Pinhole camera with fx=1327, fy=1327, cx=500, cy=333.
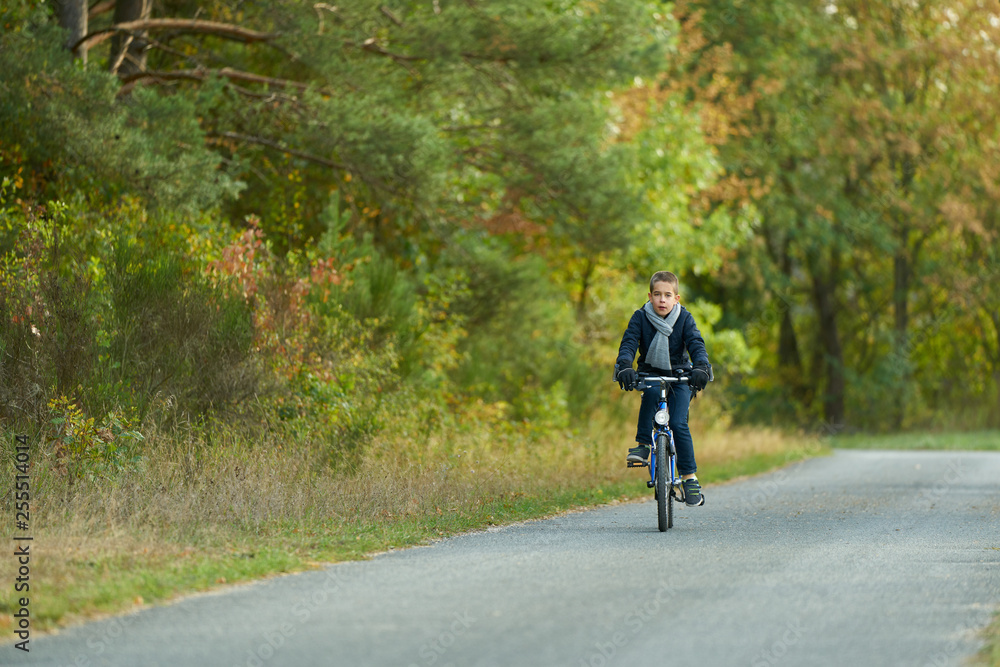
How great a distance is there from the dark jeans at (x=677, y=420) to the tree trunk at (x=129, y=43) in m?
12.6

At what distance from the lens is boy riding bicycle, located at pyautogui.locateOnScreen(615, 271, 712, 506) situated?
11.5 m

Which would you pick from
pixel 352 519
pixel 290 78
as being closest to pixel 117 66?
pixel 290 78

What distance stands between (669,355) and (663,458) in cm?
96

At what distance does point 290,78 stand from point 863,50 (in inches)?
958

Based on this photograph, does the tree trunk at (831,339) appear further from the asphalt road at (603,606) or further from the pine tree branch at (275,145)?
the asphalt road at (603,606)

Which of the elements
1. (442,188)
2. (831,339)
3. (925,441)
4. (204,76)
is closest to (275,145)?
(204,76)

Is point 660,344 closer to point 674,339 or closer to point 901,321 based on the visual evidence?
point 674,339

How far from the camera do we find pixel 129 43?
2089cm

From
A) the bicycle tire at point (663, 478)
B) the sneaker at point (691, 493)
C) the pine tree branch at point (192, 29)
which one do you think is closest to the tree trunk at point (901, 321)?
the pine tree branch at point (192, 29)

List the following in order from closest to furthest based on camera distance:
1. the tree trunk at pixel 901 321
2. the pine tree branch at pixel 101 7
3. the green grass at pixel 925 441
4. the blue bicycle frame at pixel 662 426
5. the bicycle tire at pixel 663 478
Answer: the bicycle tire at pixel 663 478 < the blue bicycle frame at pixel 662 426 < the pine tree branch at pixel 101 7 < the green grass at pixel 925 441 < the tree trunk at pixel 901 321

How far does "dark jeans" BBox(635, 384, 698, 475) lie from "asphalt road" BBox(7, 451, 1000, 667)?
625mm

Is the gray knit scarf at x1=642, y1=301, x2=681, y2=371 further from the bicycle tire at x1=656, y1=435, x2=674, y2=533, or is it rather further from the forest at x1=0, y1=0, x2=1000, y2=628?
the forest at x1=0, y1=0, x2=1000, y2=628

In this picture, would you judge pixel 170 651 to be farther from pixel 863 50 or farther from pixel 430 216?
pixel 863 50

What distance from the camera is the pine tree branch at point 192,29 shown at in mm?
20156
